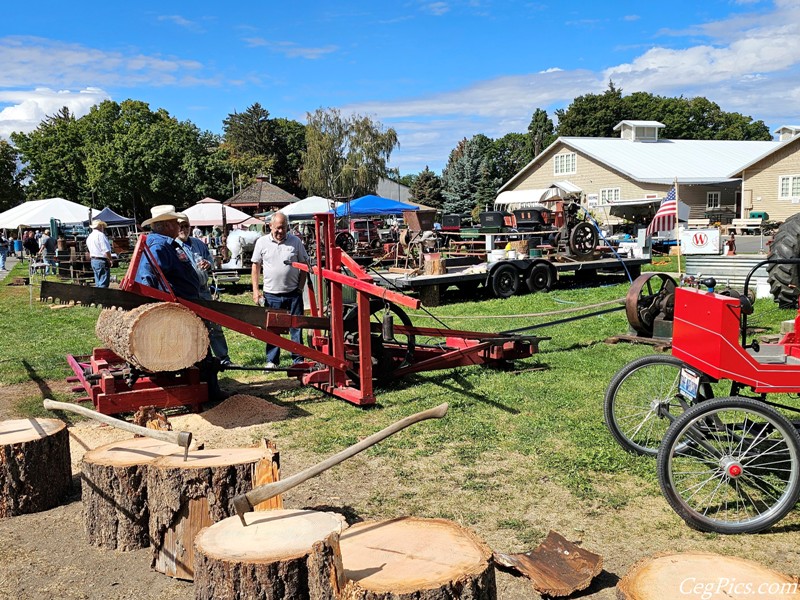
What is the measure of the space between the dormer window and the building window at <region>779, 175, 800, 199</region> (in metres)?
14.1

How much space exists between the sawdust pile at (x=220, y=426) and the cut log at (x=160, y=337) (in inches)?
25.0

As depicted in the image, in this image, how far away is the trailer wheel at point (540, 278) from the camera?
51.4ft

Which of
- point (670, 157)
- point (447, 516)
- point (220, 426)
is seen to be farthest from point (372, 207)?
point (670, 157)

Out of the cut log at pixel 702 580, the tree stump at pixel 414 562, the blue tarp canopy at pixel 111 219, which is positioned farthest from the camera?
the blue tarp canopy at pixel 111 219

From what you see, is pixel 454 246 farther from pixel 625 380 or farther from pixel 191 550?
pixel 191 550

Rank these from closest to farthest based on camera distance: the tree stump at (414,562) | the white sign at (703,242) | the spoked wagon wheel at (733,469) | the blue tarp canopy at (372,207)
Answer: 1. the tree stump at (414,562)
2. the spoked wagon wheel at (733,469)
3. the white sign at (703,242)
4. the blue tarp canopy at (372,207)

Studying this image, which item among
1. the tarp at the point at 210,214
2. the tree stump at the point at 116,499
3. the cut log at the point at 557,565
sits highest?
the tarp at the point at 210,214

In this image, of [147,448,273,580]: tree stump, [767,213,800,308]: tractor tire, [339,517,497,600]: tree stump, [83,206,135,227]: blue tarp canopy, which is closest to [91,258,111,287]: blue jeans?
[147,448,273,580]: tree stump

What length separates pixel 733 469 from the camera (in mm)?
4188

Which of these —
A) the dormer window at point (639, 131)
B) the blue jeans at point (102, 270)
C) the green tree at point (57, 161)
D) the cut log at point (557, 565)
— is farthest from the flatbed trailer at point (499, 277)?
the green tree at point (57, 161)

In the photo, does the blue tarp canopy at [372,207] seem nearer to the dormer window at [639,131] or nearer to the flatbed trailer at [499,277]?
the flatbed trailer at [499,277]

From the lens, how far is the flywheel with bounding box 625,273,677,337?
29.7 feet

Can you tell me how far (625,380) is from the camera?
5293mm

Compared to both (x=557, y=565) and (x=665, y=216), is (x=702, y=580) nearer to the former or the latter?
(x=557, y=565)
